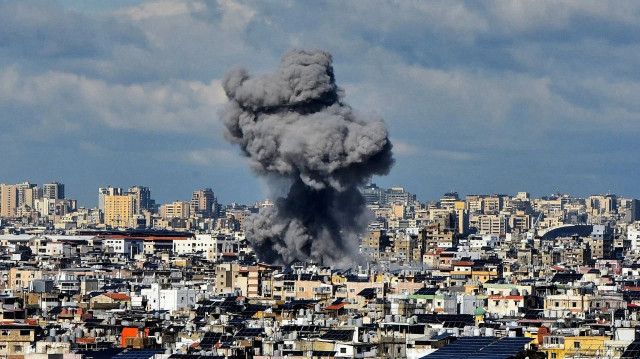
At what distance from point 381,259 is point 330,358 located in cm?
8811

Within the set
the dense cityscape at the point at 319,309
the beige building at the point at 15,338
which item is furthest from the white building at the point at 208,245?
the beige building at the point at 15,338

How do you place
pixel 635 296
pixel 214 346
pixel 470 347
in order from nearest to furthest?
pixel 470 347
pixel 214 346
pixel 635 296

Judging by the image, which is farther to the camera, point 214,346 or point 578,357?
point 214,346

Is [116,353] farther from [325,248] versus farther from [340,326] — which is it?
[325,248]

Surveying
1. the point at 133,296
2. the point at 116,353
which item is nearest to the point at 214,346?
the point at 116,353

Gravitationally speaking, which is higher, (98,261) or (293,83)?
(293,83)

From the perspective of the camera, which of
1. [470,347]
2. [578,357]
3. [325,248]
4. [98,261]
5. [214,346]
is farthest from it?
[98,261]

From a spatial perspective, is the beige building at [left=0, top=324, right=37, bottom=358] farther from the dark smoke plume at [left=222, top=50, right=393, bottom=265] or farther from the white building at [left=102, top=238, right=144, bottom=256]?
the white building at [left=102, top=238, right=144, bottom=256]

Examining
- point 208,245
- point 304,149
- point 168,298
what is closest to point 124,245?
point 208,245

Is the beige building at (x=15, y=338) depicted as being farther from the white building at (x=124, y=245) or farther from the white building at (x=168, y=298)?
the white building at (x=124, y=245)

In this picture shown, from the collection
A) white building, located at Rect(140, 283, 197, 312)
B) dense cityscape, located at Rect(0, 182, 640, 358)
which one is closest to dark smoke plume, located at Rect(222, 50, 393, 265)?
dense cityscape, located at Rect(0, 182, 640, 358)

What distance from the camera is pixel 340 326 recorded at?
5547 cm

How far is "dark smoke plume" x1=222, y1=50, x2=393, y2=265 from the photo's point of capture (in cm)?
10281

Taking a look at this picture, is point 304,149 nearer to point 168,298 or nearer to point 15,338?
point 168,298
